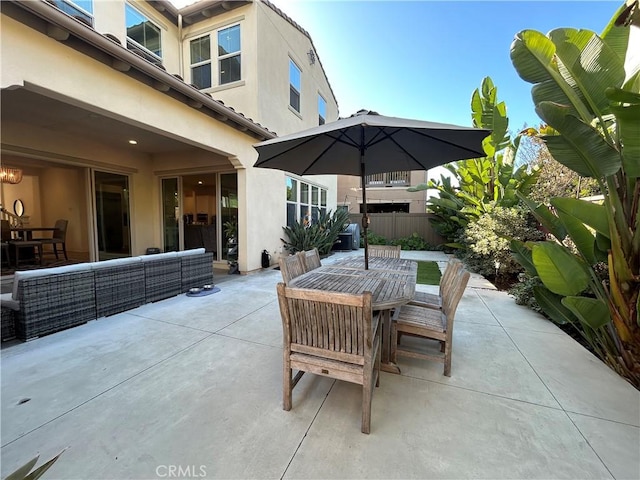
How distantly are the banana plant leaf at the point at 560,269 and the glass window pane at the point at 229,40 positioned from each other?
8.60 meters

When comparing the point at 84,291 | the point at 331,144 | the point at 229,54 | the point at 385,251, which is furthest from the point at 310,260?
the point at 229,54

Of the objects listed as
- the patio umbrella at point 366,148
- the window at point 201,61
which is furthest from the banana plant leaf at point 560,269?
the window at point 201,61

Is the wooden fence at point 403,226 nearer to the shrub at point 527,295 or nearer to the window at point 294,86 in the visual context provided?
the window at point 294,86

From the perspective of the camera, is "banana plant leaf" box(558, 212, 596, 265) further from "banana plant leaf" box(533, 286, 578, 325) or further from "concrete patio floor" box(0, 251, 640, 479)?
"concrete patio floor" box(0, 251, 640, 479)

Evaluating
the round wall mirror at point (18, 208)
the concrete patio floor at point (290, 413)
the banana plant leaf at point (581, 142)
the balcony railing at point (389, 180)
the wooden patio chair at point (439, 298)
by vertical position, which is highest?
the balcony railing at point (389, 180)

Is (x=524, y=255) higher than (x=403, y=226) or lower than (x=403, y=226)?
lower

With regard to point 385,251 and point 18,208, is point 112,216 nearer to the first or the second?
point 18,208

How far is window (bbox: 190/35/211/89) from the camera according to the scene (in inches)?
318

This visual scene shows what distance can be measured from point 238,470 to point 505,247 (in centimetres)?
651

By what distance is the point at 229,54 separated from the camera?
7773 mm

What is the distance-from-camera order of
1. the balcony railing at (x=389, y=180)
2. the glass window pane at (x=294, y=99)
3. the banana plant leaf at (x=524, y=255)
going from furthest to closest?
the balcony railing at (x=389, y=180) → the glass window pane at (x=294, y=99) → the banana plant leaf at (x=524, y=255)

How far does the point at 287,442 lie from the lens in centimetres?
192

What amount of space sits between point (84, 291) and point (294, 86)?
361 inches

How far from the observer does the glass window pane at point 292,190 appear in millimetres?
9248
